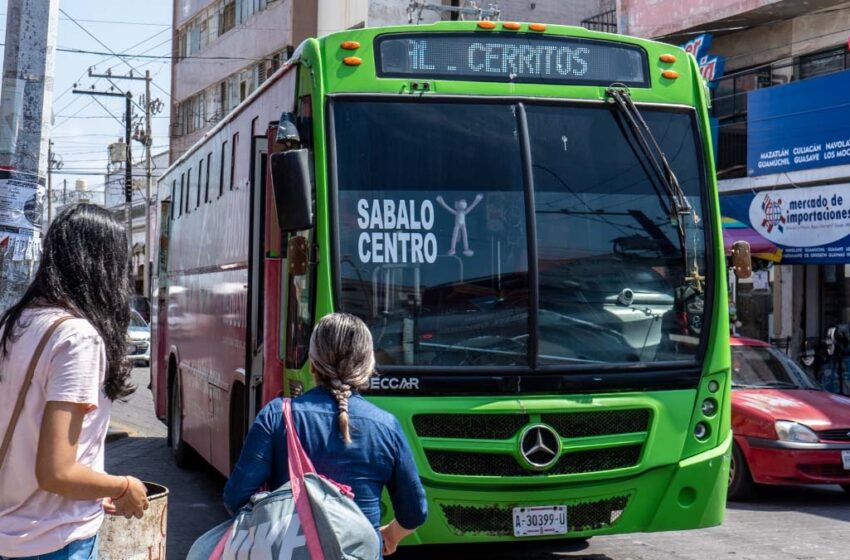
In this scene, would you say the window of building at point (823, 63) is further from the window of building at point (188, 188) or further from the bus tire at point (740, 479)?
the window of building at point (188, 188)

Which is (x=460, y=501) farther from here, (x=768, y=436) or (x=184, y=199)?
(x=184, y=199)

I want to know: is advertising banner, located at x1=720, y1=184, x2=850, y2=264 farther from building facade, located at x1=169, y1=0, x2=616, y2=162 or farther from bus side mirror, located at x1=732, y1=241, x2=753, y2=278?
bus side mirror, located at x1=732, y1=241, x2=753, y2=278

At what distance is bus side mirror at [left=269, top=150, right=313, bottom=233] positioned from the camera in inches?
269

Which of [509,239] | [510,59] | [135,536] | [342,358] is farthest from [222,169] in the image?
[342,358]

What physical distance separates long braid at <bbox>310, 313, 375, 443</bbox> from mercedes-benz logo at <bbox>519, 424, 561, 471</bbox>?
10.1ft

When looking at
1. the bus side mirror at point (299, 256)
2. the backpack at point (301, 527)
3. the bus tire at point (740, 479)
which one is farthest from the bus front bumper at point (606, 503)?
the bus tire at point (740, 479)

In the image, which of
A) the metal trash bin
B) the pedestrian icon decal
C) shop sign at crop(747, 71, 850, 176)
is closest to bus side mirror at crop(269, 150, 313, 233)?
the pedestrian icon decal

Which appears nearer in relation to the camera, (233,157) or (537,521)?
(537,521)

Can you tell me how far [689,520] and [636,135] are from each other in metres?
2.41

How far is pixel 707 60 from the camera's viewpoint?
2366 cm

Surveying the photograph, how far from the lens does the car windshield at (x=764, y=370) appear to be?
1223cm

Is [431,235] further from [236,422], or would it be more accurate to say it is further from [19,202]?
[19,202]

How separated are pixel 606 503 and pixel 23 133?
16.2ft

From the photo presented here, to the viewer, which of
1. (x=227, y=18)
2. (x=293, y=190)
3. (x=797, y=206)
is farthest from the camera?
(x=227, y=18)
